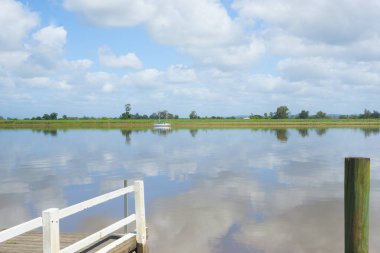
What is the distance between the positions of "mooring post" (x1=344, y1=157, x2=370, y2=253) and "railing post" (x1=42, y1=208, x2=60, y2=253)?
4.34m

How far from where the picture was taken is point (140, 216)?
9.10 metres

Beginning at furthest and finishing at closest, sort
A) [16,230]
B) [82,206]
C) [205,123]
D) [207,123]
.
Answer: [205,123], [207,123], [82,206], [16,230]

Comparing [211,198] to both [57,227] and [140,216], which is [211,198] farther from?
[57,227]

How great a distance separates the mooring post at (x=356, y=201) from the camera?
6395 mm

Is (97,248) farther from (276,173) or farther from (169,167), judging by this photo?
(169,167)

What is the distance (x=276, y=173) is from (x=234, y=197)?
27.3ft

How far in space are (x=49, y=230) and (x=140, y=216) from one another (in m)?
3.12

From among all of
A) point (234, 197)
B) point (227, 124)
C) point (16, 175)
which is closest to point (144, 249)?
point (234, 197)

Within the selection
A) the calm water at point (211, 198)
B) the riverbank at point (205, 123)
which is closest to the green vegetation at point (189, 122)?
the riverbank at point (205, 123)

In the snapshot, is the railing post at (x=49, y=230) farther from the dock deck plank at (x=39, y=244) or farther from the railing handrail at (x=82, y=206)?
the dock deck plank at (x=39, y=244)

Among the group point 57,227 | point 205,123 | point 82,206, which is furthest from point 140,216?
point 205,123

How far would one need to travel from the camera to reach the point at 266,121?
447 ft

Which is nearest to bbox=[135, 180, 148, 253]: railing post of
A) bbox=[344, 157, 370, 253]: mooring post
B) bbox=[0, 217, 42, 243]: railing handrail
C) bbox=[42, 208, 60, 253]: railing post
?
bbox=[42, 208, 60, 253]: railing post

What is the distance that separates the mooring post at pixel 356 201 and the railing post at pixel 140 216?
4.20 meters
